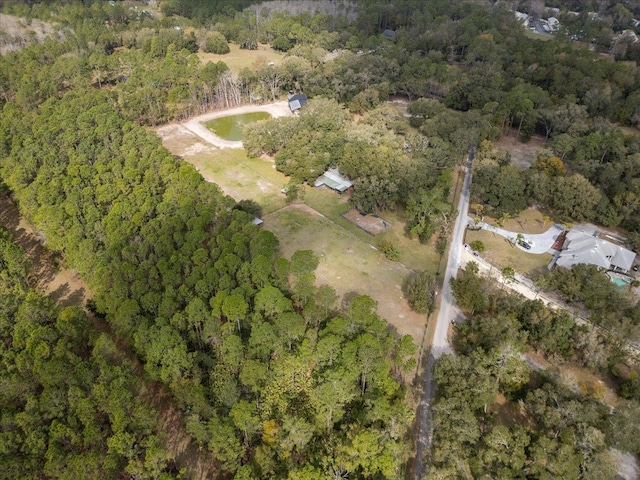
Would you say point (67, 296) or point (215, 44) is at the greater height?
point (215, 44)

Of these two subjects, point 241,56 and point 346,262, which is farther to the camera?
point 241,56

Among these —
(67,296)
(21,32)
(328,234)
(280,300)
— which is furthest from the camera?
(21,32)

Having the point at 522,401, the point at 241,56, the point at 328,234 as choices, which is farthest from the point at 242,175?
the point at 241,56

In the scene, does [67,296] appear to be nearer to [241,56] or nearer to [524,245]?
[524,245]

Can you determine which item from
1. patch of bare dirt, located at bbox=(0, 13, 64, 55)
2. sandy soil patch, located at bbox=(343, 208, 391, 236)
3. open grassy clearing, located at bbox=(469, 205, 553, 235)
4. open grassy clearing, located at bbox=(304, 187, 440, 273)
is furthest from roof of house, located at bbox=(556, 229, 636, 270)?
patch of bare dirt, located at bbox=(0, 13, 64, 55)

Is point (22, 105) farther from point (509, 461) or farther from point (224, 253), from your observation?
point (509, 461)
